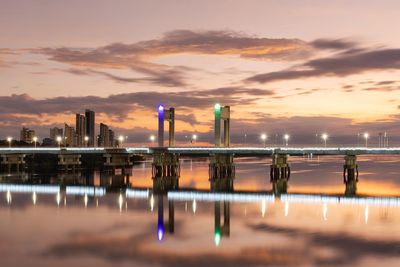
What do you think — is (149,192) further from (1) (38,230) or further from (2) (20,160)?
(2) (20,160)

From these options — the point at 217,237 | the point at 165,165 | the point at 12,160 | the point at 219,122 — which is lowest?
the point at 217,237

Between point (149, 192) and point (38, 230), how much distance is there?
3109cm

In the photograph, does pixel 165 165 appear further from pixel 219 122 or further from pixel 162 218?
pixel 162 218

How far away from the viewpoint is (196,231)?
140 ft

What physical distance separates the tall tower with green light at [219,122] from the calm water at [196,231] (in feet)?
181

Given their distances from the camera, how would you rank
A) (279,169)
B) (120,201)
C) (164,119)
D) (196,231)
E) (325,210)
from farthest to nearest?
(164,119), (279,169), (120,201), (325,210), (196,231)

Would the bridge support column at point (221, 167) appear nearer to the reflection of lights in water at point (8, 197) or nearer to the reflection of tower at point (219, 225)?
the reflection of lights in water at point (8, 197)

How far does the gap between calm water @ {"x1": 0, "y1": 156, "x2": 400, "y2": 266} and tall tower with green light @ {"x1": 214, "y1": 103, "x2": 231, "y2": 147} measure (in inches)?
2177

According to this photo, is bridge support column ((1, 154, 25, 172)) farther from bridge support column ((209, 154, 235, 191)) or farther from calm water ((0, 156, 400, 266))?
calm water ((0, 156, 400, 266))

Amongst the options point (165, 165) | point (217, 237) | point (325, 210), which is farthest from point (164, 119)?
point (217, 237)

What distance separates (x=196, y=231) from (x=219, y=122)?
84535 millimetres

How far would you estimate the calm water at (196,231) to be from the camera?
33094 mm

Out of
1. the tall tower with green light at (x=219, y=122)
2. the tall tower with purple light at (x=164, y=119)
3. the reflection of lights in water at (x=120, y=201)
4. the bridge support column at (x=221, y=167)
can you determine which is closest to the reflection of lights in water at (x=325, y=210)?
the reflection of lights in water at (x=120, y=201)

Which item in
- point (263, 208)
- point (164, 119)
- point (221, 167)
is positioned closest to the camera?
point (263, 208)
